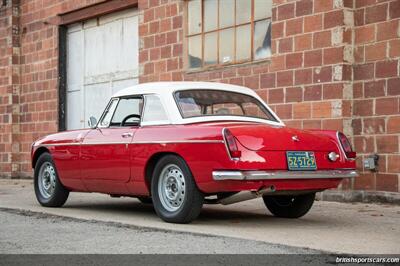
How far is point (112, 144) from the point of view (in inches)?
306

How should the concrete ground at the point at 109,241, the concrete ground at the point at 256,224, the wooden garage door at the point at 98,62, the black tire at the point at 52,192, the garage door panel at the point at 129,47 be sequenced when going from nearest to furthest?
the concrete ground at the point at 109,241, the concrete ground at the point at 256,224, the black tire at the point at 52,192, the garage door panel at the point at 129,47, the wooden garage door at the point at 98,62

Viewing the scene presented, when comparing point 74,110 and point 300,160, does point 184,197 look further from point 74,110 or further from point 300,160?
point 74,110

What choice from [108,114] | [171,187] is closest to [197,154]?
[171,187]

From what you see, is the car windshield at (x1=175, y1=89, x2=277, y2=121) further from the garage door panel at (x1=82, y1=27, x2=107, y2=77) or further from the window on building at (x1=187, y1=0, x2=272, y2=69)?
the garage door panel at (x1=82, y1=27, x2=107, y2=77)

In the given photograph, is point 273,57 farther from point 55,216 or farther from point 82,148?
point 55,216

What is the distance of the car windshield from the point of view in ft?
24.4

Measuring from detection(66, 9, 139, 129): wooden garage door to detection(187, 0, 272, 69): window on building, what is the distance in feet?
6.70

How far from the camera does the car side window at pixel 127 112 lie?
786 centimetres

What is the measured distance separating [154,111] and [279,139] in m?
1.63

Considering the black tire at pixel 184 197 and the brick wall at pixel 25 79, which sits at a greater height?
the brick wall at pixel 25 79

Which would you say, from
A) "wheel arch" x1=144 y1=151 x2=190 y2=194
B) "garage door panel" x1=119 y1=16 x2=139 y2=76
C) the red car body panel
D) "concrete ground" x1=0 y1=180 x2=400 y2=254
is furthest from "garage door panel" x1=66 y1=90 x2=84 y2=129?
"wheel arch" x1=144 y1=151 x2=190 y2=194

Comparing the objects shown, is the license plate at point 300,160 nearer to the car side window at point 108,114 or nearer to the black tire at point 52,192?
the car side window at point 108,114

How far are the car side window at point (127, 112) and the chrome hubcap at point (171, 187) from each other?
3.03ft

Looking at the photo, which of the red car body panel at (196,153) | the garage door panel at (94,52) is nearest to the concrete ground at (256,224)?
the red car body panel at (196,153)
